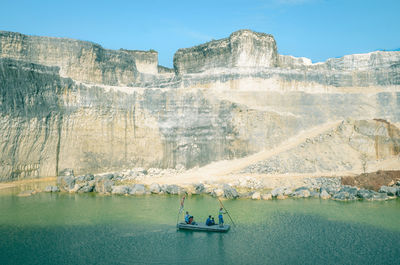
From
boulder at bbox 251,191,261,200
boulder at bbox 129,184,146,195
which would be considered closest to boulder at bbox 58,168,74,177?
boulder at bbox 129,184,146,195

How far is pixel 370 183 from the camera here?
925 inches

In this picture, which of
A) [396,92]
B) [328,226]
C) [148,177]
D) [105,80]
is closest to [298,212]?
[328,226]

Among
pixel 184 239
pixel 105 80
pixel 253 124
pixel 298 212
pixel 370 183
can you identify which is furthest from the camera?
pixel 105 80

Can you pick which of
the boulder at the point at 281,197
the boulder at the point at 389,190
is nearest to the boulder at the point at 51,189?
the boulder at the point at 281,197

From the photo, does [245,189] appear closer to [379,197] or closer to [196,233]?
[379,197]

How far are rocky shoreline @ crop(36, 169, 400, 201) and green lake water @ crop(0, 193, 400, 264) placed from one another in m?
1.06

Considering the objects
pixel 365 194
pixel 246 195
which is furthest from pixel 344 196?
pixel 246 195

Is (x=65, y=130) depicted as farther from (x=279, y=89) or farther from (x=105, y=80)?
(x=279, y=89)

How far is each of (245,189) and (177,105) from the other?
11.5 m

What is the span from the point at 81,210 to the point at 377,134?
2290 centimetres

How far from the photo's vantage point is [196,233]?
14.8 metres

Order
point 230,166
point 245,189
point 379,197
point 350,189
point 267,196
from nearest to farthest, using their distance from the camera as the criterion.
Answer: point 379,197, point 267,196, point 350,189, point 245,189, point 230,166

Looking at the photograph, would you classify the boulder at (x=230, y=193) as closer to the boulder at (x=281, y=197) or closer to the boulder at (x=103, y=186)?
the boulder at (x=281, y=197)

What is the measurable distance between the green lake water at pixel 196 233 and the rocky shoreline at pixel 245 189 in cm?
106
